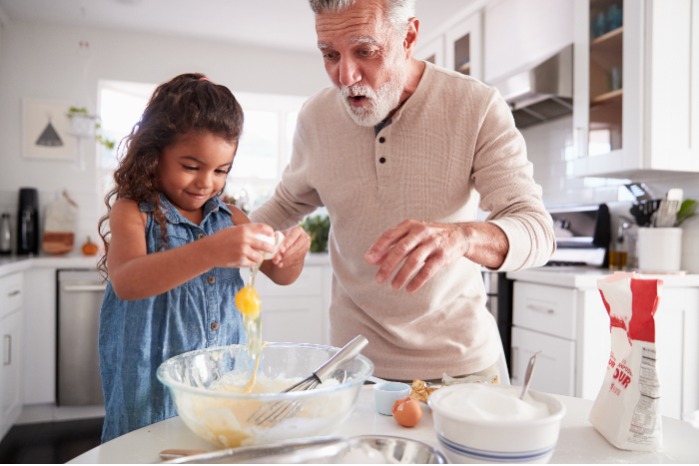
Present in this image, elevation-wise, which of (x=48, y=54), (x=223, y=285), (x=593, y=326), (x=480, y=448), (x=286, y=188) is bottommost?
(x=593, y=326)

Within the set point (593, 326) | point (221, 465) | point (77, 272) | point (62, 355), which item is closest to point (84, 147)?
point (77, 272)

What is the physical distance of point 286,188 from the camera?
1581 mm

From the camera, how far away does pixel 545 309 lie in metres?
2.47

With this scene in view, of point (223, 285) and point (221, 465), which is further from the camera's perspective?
point (223, 285)

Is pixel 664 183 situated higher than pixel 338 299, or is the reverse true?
pixel 664 183

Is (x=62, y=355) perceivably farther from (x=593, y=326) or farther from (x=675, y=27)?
(x=675, y=27)

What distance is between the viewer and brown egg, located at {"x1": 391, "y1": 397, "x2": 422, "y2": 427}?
0.84 metres

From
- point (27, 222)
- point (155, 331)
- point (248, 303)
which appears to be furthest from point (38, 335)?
point (248, 303)

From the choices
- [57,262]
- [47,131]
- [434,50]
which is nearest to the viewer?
[57,262]

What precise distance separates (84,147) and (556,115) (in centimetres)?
309

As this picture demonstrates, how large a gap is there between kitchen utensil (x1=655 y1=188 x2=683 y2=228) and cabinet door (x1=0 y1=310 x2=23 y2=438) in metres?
3.08

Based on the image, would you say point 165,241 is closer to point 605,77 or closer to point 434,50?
point 605,77

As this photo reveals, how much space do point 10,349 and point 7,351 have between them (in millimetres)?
51

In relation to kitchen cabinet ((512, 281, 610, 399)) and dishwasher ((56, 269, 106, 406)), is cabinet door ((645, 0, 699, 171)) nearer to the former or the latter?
kitchen cabinet ((512, 281, 610, 399))
